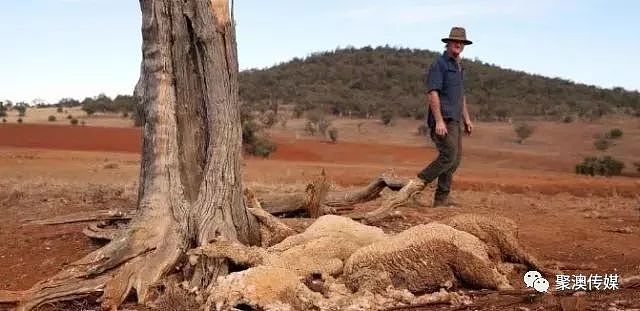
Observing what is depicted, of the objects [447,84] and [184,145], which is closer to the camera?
[184,145]

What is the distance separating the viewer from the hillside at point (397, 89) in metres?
45.2

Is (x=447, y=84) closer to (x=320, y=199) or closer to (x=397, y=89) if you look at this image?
(x=320, y=199)

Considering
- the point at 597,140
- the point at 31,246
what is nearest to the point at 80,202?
the point at 31,246

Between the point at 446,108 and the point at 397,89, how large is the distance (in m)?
47.0

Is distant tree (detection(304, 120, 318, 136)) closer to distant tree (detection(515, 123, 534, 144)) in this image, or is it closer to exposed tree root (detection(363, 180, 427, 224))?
distant tree (detection(515, 123, 534, 144))

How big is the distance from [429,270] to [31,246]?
3532 mm

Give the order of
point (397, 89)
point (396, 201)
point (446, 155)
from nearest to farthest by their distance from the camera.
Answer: point (396, 201) < point (446, 155) < point (397, 89)

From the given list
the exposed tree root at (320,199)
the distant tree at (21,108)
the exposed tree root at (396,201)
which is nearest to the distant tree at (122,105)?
the distant tree at (21,108)

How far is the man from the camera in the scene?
7.48 metres

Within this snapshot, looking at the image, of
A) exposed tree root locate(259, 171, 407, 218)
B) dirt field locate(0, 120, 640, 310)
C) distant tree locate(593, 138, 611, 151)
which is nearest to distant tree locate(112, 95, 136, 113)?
dirt field locate(0, 120, 640, 310)

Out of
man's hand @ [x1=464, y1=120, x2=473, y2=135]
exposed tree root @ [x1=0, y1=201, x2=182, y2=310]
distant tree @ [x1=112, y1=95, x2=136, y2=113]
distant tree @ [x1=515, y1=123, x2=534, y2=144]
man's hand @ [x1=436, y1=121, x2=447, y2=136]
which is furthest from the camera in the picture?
distant tree @ [x1=112, y1=95, x2=136, y2=113]

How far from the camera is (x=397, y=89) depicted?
54344mm

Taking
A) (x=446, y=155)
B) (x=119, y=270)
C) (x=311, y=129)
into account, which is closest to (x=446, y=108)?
(x=446, y=155)

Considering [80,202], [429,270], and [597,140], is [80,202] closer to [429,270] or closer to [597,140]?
[429,270]
